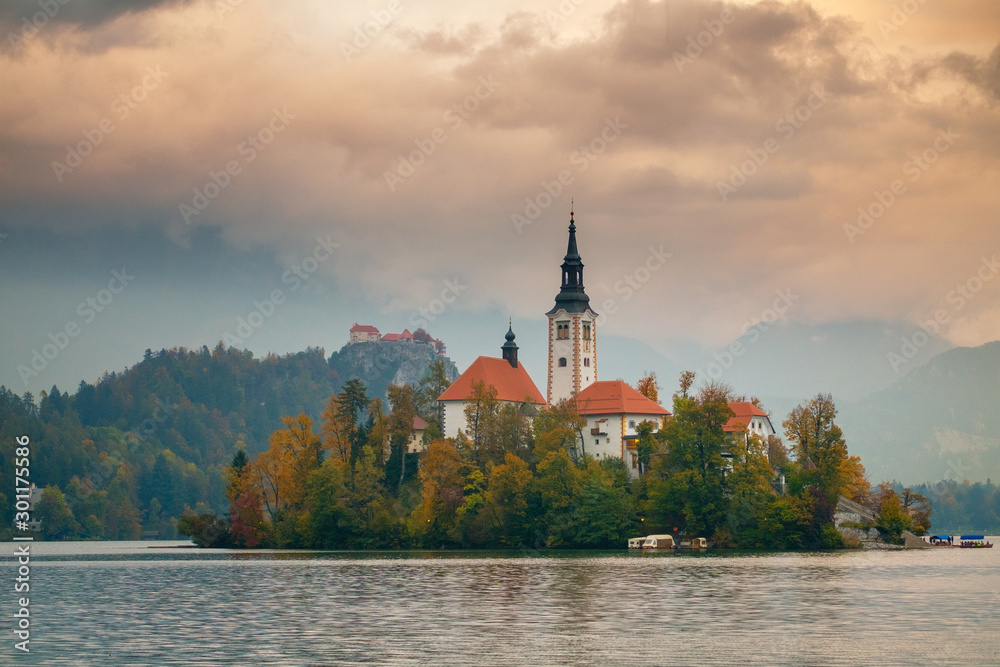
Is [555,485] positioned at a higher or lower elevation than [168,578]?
higher

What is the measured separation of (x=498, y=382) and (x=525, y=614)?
250ft

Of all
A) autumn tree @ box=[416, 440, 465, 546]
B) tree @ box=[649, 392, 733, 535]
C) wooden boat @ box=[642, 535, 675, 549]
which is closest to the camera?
wooden boat @ box=[642, 535, 675, 549]

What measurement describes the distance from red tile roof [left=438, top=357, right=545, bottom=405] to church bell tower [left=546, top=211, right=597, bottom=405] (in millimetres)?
3327

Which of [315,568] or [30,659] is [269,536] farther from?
[30,659]

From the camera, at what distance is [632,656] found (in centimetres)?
3278

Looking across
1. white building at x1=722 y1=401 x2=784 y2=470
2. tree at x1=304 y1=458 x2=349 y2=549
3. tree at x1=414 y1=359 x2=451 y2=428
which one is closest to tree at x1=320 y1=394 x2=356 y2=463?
tree at x1=304 y1=458 x2=349 y2=549

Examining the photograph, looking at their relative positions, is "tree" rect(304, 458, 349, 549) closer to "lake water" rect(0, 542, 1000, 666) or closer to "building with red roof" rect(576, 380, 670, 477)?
"building with red roof" rect(576, 380, 670, 477)

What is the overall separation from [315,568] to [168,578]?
944 centimetres

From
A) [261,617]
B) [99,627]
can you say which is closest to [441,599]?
[261,617]

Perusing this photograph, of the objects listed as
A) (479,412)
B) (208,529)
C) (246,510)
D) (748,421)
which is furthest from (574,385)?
(208,529)

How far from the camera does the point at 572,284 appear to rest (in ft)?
399

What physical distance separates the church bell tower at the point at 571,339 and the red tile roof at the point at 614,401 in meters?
4.33

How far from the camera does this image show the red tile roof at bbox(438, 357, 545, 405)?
116m

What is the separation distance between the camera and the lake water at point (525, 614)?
3338 centimetres
